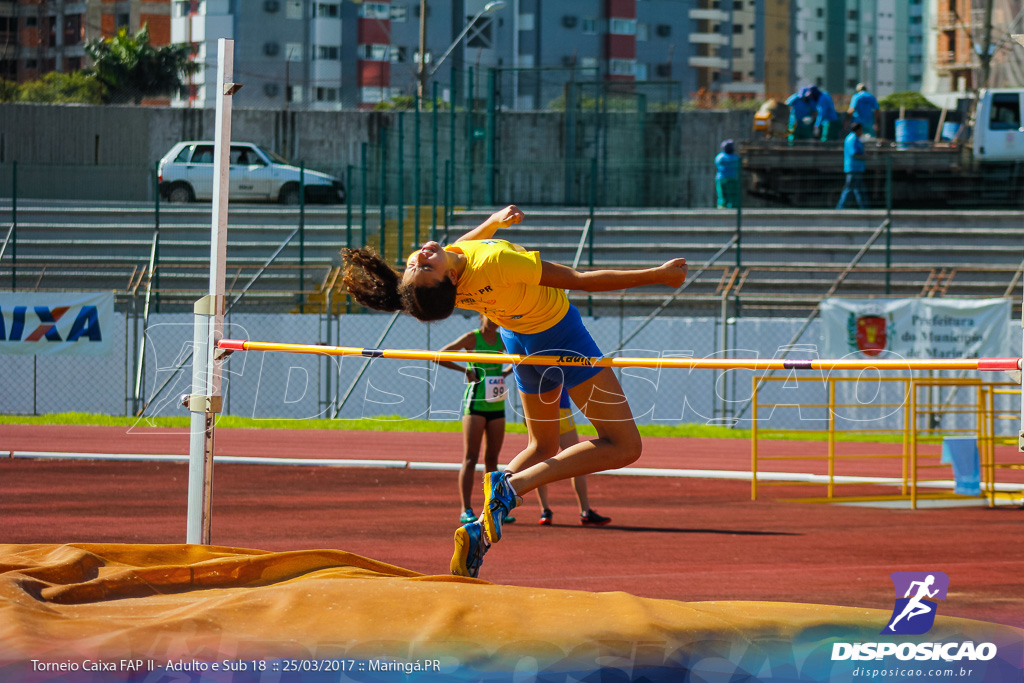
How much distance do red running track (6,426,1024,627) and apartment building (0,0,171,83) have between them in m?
56.5

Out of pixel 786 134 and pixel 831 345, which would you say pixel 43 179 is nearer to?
pixel 786 134

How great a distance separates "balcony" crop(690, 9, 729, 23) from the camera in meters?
86.4

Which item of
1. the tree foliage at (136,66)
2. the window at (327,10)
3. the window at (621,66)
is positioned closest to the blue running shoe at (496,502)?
the tree foliage at (136,66)

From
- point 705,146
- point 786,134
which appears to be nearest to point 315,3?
point 705,146

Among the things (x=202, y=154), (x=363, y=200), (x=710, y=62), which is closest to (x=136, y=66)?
(x=202, y=154)

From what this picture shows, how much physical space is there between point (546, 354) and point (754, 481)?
20.4 feet

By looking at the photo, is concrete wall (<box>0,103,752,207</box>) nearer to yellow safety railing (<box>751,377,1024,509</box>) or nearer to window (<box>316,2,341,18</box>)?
yellow safety railing (<box>751,377,1024,509</box>)

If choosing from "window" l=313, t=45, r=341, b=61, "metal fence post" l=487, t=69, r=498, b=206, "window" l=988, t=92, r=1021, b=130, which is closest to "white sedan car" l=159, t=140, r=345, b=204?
"metal fence post" l=487, t=69, r=498, b=206

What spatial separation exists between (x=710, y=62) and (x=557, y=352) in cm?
8712

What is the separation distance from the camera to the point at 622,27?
69.9m

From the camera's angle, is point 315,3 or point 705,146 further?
point 315,3

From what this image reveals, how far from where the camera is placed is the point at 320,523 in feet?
32.6

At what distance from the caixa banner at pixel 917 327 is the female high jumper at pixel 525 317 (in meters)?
11.5

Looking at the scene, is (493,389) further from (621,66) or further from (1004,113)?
(621,66)
